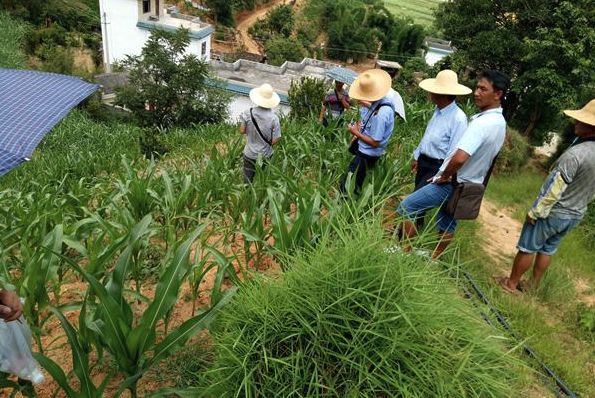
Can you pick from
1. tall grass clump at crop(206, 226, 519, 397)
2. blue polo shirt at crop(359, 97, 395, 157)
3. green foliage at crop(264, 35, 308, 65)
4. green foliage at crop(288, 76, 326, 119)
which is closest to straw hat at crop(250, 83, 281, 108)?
blue polo shirt at crop(359, 97, 395, 157)

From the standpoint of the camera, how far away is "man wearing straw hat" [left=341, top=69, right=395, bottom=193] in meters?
3.82

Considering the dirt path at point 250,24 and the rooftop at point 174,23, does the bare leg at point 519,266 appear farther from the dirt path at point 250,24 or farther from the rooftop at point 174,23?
the dirt path at point 250,24

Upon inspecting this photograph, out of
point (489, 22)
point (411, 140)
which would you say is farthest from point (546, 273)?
point (489, 22)

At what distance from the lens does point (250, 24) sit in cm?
4712

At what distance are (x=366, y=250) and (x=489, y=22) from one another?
12952 mm

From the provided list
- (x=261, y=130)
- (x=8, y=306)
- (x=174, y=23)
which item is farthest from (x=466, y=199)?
(x=174, y=23)

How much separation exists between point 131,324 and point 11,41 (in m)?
27.7

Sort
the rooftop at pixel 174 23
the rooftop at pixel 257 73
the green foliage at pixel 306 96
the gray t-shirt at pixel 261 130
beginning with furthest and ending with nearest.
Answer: the rooftop at pixel 257 73
the rooftop at pixel 174 23
the green foliage at pixel 306 96
the gray t-shirt at pixel 261 130

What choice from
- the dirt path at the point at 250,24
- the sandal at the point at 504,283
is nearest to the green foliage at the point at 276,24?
the dirt path at the point at 250,24

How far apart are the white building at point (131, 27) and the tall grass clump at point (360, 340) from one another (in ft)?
95.5

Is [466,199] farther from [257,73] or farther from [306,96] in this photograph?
[257,73]

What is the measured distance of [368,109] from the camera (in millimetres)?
3953

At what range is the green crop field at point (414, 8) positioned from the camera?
62.3 metres

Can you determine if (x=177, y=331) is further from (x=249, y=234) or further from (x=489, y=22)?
(x=489, y=22)
